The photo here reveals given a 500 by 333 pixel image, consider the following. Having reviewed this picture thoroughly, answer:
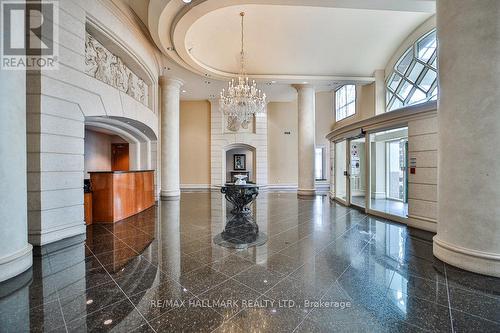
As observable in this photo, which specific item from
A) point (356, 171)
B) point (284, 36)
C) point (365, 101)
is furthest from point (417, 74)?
point (284, 36)

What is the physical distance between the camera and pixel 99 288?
2.22 metres

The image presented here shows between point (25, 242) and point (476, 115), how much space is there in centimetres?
564

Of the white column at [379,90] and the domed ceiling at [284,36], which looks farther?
the white column at [379,90]

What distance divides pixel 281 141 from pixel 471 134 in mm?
9600

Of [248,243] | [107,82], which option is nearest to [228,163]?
[107,82]

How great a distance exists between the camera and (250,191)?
546cm

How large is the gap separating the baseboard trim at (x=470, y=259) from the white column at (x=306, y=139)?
6084 mm

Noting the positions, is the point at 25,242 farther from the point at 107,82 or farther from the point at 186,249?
the point at 107,82

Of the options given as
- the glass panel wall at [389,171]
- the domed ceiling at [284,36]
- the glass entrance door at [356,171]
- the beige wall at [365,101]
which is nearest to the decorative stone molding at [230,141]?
the domed ceiling at [284,36]

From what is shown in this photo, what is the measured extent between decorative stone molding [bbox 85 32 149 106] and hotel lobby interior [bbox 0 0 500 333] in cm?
5

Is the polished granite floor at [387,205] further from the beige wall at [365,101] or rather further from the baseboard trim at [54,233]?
the baseboard trim at [54,233]

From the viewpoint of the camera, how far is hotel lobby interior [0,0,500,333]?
1948 millimetres

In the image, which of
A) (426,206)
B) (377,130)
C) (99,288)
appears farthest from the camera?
(377,130)

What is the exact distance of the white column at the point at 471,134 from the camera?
2.48 meters
